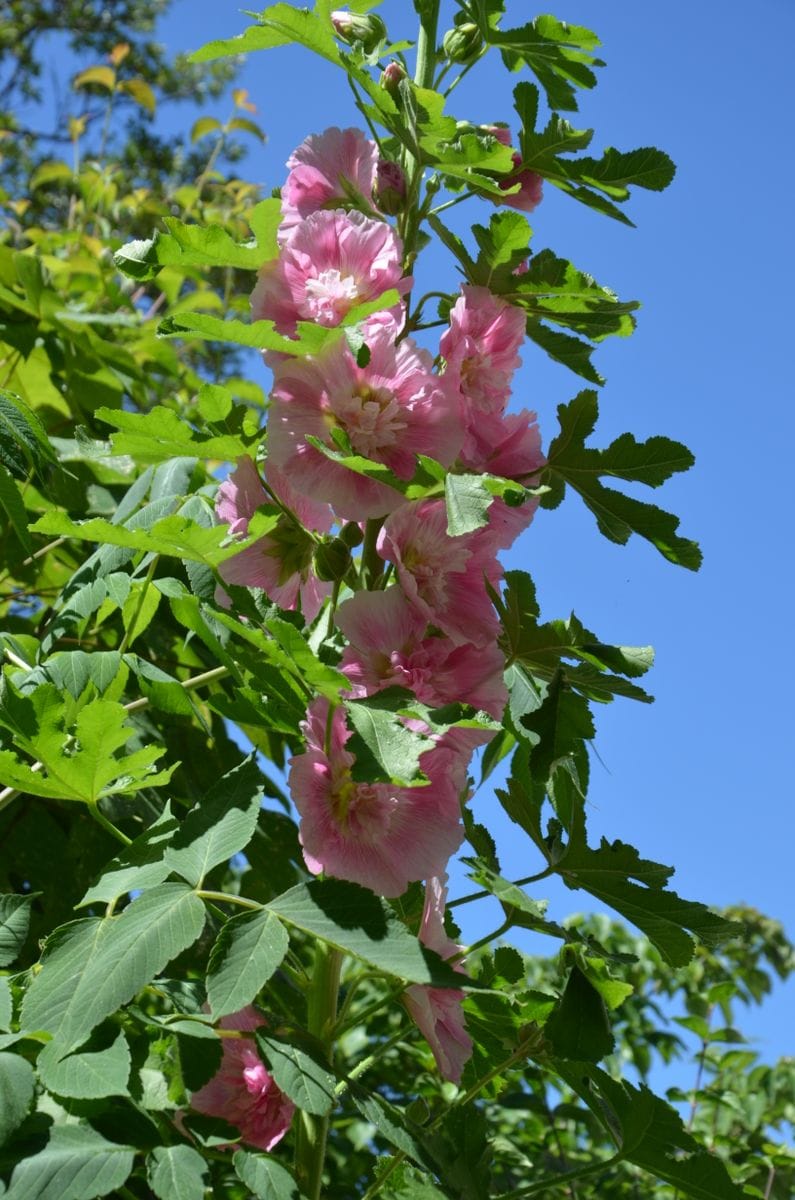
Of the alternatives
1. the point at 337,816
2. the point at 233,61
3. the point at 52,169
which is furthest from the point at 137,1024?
the point at 233,61

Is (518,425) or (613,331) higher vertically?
(613,331)

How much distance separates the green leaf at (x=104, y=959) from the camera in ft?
2.55

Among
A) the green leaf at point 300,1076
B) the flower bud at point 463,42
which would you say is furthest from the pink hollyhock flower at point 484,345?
the green leaf at point 300,1076

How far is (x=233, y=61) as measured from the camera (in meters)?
10.4

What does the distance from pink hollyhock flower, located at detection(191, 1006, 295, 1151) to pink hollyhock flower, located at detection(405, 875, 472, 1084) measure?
0.14 m

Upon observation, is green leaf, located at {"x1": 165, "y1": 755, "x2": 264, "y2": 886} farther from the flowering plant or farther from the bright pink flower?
the bright pink flower

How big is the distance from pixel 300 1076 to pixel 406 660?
12.3 inches

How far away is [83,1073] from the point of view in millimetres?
796

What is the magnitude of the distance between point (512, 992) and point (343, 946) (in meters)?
0.37

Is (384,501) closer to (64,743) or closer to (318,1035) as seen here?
(64,743)

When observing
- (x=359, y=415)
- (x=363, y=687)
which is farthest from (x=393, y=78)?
(x=363, y=687)

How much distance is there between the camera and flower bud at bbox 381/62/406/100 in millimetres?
1047

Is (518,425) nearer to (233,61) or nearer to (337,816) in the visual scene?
(337,816)

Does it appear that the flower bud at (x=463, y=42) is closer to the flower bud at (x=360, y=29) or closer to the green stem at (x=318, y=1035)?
the flower bud at (x=360, y=29)
